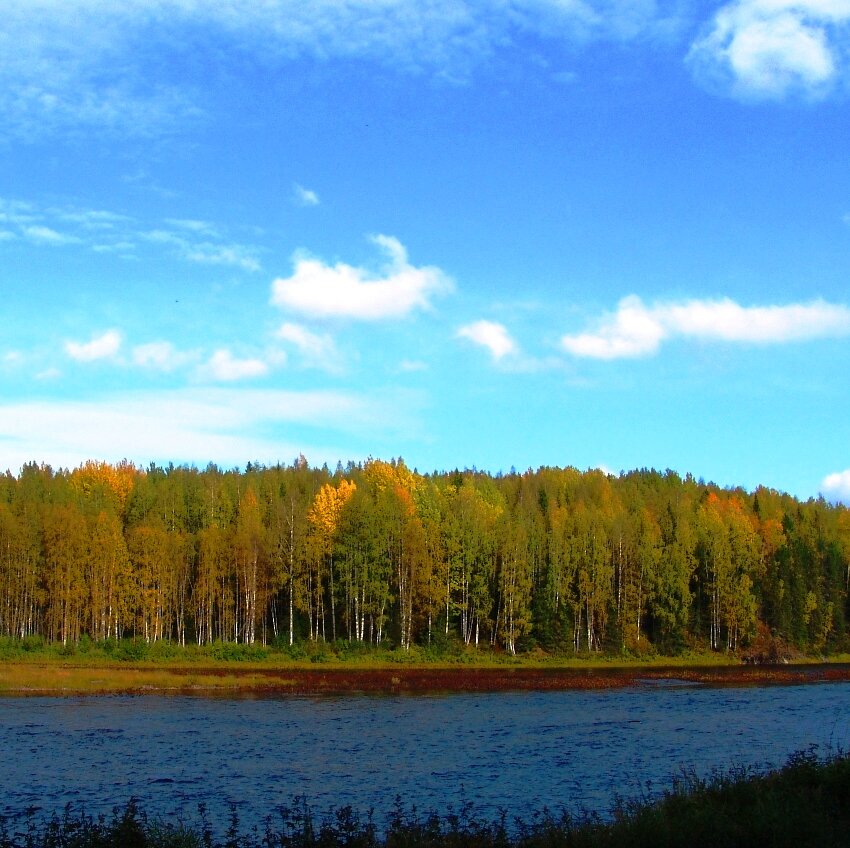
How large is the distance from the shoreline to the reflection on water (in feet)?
13.5

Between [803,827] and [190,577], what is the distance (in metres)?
84.2

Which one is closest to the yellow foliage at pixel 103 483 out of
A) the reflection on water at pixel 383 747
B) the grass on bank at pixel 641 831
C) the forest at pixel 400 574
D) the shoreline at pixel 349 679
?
the forest at pixel 400 574

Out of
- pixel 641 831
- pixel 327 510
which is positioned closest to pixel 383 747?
pixel 641 831

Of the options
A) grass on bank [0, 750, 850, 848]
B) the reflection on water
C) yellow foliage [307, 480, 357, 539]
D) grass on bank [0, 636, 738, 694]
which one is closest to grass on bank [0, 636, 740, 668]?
grass on bank [0, 636, 738, 694]

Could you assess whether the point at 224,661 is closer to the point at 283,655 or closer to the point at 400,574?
the point at 283,655

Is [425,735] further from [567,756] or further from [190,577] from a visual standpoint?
[190,577]

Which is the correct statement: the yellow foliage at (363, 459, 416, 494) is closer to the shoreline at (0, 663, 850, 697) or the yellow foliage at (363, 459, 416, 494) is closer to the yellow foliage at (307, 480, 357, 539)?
the yellow foliage at (307, 480, 357, 539)

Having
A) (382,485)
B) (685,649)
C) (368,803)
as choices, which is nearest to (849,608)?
(685,649)

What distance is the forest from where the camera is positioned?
86750mm

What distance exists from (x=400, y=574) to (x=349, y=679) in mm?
24897

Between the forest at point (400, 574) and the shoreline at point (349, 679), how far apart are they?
13087 millimetres

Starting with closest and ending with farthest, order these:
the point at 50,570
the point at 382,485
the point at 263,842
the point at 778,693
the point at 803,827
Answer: the point at 803,827
the point at 263,842
the point at 778,693
the point at 50,570
the point at 382,485

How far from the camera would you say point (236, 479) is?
134m

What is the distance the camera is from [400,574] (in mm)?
88312
